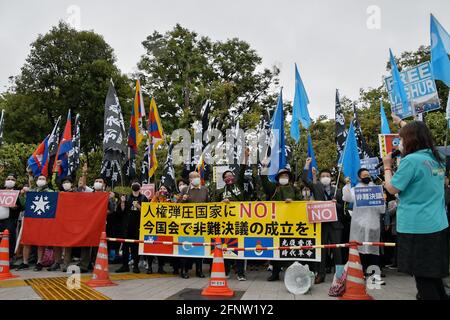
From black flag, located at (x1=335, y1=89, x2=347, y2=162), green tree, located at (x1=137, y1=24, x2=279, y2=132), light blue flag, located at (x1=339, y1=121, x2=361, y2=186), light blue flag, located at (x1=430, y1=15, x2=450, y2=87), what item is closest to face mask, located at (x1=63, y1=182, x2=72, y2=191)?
light blue flag, located at (x1=339, y1=121, x2=361, y2=186)

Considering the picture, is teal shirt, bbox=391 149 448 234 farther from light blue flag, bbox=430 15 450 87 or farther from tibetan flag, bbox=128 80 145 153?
tibetan flag, bbox=128 80 145 153

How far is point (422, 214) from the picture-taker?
3.60m

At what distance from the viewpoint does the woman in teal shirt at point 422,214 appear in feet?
11.6

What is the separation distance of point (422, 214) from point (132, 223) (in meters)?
7.29

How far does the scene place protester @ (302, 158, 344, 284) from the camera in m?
7.88

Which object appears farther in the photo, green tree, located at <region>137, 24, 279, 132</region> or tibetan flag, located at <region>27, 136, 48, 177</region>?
green tree, located at <region>137, 24, 279, 132</region>

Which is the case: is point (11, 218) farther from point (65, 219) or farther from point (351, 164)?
point (351, 164)

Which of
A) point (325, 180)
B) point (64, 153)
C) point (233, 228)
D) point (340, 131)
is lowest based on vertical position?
point (233, 228)

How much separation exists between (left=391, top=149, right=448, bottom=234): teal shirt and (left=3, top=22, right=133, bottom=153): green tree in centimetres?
2978

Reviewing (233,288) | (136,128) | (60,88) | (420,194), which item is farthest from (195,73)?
(420,194)

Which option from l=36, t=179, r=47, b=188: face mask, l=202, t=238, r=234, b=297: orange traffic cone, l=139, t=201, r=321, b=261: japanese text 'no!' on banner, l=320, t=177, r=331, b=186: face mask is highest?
l=36, t=179, r=47, b=188: face mask
